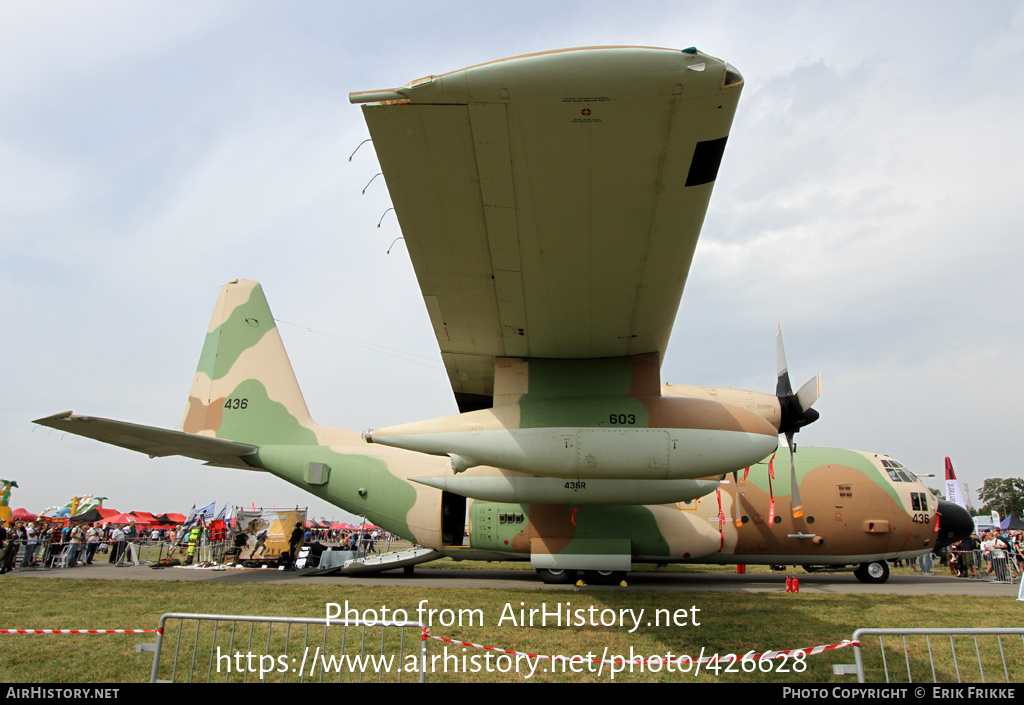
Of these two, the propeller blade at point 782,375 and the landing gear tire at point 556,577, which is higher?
the propeller blade at point 782,375

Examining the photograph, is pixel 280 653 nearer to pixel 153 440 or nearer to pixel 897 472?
pixel 153 440

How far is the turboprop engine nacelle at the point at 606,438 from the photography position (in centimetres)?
719

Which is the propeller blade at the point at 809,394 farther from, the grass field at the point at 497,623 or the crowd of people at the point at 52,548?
the crowd of people at the point at 52,548

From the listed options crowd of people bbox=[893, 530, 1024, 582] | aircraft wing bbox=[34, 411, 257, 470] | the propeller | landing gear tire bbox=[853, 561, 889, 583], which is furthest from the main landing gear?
crowd of people bbox=[893, 530, 1024, 582]

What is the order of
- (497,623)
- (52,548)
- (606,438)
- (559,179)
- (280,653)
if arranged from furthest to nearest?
(52,548)
(497,623)
(606,438)
(280,653)
(559,179)

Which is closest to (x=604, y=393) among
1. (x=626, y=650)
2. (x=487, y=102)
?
(x=626, y=650)

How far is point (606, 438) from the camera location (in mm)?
7273

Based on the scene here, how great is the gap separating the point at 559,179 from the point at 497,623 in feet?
20.5

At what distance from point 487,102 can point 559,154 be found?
70 cm

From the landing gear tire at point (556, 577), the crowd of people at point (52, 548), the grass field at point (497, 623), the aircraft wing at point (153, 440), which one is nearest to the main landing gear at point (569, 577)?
the landing gear tire at point (556, 577)

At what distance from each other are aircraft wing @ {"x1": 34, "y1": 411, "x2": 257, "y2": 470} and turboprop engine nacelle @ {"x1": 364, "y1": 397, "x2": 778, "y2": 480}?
6.00 meters

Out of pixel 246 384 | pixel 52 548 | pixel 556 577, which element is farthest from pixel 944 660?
pixel 52 548

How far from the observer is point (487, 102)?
3682 mm

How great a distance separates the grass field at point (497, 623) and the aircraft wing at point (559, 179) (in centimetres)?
360
